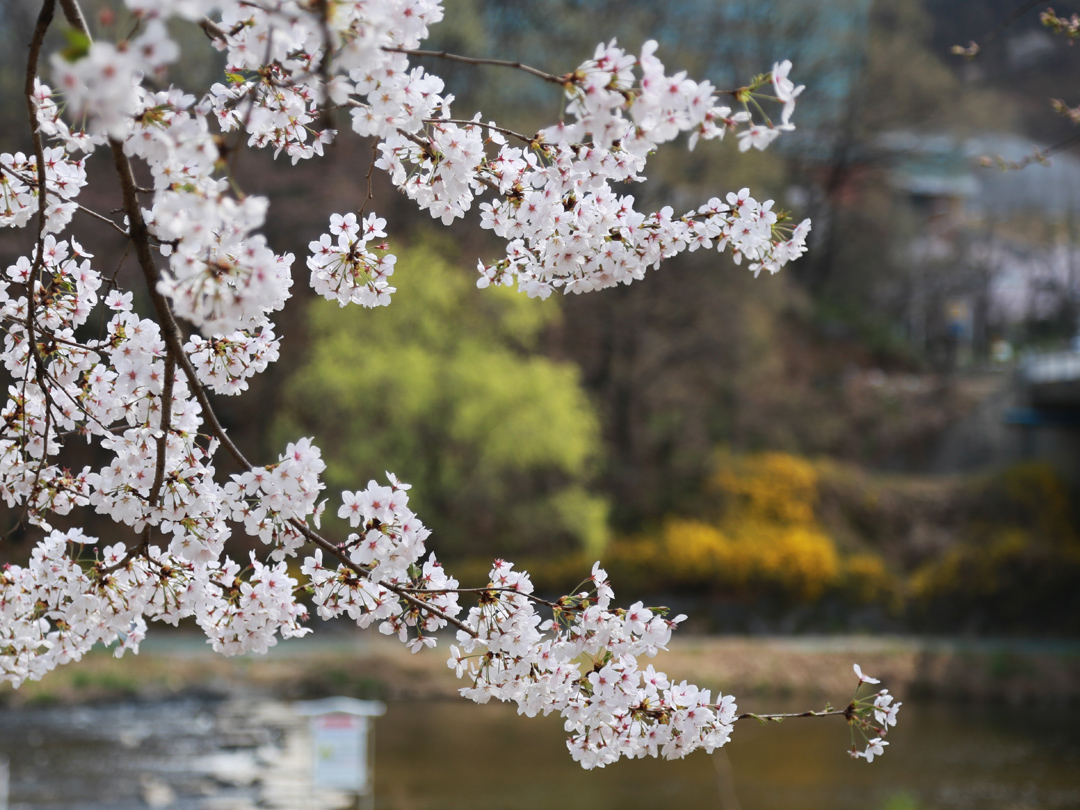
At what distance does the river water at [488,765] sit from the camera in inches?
321

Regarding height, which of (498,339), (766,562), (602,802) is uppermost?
(498,339)

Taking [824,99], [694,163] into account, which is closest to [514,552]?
[694,163]

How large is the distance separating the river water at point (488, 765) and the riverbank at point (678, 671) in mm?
295

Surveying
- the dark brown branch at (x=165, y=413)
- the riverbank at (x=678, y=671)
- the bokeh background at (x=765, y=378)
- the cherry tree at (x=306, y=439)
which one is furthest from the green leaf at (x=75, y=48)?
the riverbank at (x=678, y=671)

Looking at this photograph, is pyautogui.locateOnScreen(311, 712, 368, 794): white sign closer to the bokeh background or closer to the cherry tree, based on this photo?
the bokeh background

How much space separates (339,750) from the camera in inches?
279

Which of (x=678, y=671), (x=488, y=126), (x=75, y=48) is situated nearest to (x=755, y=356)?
(x=678, y=671)

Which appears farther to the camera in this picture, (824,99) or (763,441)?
(824,99)

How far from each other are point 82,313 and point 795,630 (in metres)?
13.7

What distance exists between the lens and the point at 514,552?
48.6 feet

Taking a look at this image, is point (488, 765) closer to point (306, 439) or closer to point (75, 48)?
point (306, 439)

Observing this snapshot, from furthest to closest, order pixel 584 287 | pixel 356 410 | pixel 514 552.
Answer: pixel 514 552 → pixel 356 410 → pixel 584 287

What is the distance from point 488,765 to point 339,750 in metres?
2.42

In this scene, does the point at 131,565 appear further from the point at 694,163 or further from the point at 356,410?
the point at 694,163
